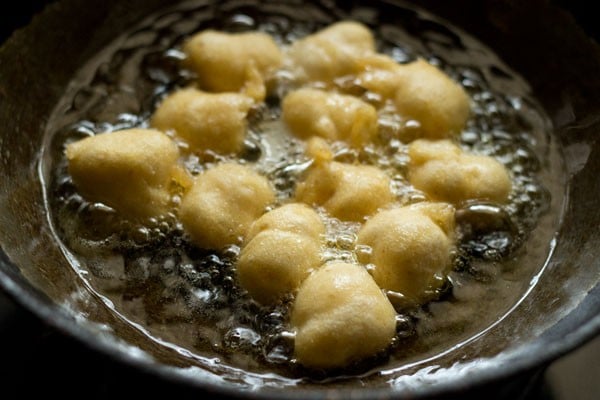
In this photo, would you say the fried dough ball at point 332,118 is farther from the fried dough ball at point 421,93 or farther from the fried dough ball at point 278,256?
the fried dough ball at point 278,256

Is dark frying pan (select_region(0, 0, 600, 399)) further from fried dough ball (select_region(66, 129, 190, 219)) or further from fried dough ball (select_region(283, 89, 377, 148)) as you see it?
fried dough ball (select_region(283, 89, 377, 148))

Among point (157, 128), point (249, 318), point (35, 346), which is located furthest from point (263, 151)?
point (35, 346)

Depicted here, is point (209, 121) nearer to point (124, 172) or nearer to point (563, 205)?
point (124, 172)

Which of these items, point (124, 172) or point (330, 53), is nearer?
point (124, 172)

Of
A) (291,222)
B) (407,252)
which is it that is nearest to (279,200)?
(291,222)

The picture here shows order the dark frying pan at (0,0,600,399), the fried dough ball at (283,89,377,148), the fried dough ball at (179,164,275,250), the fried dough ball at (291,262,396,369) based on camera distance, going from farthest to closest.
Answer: the fried dough ball at (283,89,377,148)
the fried dough ball at (179,164,275,250)
the fried dough ball at (291,262,396,369)
the dark frying pan at (0,0,600,399)

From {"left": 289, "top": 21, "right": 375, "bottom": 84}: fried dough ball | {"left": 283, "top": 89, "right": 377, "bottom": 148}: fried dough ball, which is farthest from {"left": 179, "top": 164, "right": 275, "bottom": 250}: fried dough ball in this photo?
{"left": 289, "top": 21, "right": 375, "bottom": 84}: fried dough ball

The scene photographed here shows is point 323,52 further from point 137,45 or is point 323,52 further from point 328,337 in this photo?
point 328,337

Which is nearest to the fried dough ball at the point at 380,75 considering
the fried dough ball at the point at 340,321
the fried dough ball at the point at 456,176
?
the fried dough ball at the point at 456,176
